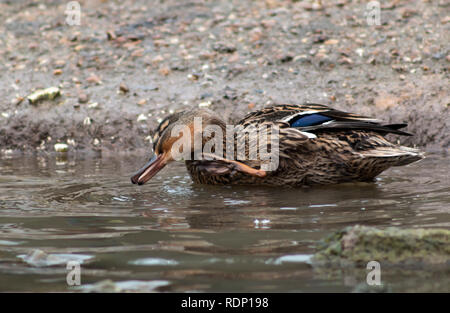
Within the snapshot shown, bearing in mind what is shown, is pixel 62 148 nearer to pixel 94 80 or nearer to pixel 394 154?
pixel 94 80

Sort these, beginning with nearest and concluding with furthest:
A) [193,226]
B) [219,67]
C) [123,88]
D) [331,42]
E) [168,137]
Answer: [193,226], [168,137], [123,88], [219,67], [331,42]

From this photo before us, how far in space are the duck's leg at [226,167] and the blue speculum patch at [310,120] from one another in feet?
1.86

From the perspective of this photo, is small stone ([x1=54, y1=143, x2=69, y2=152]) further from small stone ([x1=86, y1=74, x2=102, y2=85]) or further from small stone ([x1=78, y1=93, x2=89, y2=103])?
small stone ([x1=86, y1=74, x2=102, y2=85])

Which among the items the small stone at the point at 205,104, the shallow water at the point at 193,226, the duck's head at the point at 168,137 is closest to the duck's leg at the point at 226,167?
the shallow water at the point at 193,226

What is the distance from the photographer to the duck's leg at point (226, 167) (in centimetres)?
643

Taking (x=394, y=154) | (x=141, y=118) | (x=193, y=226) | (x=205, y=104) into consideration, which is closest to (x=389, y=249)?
(x=193, y=226)

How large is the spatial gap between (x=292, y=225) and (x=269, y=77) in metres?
5.61

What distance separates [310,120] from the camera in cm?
652

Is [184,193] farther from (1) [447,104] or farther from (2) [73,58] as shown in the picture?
(2) [73,58]

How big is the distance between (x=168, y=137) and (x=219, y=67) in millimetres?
4303

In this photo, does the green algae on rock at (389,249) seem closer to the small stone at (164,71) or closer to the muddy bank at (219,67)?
the muddy bank at (219,67)

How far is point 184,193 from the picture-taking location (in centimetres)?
631

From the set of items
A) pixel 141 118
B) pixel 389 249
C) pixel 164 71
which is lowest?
pixel 389 249
